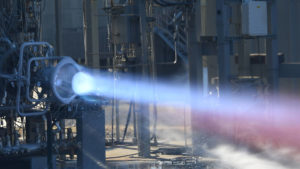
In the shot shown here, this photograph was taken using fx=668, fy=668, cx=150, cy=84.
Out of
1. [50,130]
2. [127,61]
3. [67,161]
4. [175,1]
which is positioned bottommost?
[67,161]

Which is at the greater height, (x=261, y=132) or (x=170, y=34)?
(x=170, y=34)

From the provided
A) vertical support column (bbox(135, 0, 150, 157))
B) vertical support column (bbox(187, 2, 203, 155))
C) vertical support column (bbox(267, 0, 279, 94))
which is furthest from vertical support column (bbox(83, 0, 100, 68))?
vertical support column (bbox(267, 0, 279, 94))

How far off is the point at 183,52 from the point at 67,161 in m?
13.1

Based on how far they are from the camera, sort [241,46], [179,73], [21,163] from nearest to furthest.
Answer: [21,163], [241,46], [179,73]

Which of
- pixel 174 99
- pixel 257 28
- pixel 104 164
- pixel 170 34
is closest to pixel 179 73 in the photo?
Result: pixel 174 99

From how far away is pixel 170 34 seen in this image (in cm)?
3206

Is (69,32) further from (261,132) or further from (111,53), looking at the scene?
(261,132)

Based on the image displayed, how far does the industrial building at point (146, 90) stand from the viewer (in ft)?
60.4

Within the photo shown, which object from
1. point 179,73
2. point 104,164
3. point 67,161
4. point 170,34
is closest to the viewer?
point 104,164

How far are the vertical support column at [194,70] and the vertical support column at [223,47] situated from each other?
165 centimetres

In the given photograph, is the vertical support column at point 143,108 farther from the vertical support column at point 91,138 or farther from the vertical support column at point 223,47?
the vertical support column at point 91,138

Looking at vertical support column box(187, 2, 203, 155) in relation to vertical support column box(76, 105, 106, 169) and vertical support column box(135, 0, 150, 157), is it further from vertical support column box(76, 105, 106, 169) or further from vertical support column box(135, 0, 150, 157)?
vertical support column box(76, 105, 106, 169)

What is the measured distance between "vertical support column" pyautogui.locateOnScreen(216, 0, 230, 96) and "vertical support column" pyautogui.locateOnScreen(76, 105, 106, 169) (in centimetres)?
451

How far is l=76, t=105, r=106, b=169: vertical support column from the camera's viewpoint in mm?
18969
